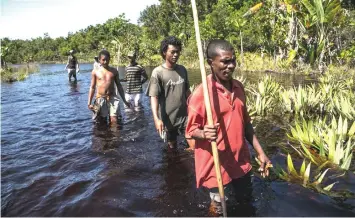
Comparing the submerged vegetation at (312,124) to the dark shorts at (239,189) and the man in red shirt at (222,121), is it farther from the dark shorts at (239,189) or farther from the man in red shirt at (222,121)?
the man in red shirt at (222,121)

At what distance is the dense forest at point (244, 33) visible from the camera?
13.6 m

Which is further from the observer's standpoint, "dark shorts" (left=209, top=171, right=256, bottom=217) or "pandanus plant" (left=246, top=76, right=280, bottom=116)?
"pandanus plant" (left=246, top=76, right=280, bottom=116)

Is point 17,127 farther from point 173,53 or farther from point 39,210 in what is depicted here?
point 173,53

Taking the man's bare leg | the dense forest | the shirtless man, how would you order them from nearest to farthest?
the shirtless man < the man's bare leg < the dense forest

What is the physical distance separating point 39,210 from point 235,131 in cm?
253

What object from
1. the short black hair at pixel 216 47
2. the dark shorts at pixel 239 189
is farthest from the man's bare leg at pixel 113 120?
the short black hair at pixel 216 47

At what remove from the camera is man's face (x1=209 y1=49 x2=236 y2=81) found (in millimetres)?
2467

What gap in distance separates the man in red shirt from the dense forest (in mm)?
10107

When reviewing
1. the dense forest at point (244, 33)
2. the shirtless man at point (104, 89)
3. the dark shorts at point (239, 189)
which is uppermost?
the dense forest at point (244, 33)

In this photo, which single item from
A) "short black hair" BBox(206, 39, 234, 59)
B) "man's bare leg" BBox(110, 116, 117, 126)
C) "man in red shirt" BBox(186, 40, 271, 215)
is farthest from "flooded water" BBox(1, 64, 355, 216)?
"short black hair" BBox(206, 39, 234, 59)

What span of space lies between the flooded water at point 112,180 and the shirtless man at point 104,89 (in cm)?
48

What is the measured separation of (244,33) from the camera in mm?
27672

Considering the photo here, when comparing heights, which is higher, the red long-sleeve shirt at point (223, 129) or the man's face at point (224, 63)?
the man's face at point (224, 63)

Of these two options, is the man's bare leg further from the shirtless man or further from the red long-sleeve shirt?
the red long-sleeve shirt
